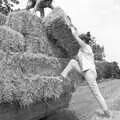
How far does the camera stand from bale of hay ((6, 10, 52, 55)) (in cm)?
465

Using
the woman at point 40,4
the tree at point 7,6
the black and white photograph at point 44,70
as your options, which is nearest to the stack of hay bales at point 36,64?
the black and white photograph at point 44,70

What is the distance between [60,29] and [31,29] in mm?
797

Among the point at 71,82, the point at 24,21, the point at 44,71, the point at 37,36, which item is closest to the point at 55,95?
the point at 44,71

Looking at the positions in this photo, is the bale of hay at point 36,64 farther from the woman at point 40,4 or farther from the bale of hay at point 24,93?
the woman at point 40,4

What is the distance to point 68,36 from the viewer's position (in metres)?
5.38

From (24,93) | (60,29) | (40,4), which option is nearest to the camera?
(24,93)

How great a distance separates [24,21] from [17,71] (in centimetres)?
182

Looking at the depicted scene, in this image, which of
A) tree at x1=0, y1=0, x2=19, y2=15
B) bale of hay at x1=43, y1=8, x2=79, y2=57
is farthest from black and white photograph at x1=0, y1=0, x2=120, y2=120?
tree at x1=0, y1=0, x2=19, y2=15

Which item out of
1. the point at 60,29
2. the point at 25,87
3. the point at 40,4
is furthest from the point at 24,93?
the point at 40,4

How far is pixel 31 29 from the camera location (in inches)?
192

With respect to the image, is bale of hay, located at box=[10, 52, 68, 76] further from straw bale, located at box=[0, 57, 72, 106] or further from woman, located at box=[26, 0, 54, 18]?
woman, located at box=[26, 0, 54, 18]

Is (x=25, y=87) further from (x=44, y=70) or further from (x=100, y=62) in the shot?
(x=100, y=62)

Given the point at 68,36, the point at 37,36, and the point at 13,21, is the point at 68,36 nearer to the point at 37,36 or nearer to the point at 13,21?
the point at 37,36

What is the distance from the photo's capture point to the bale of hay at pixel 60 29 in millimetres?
5176
